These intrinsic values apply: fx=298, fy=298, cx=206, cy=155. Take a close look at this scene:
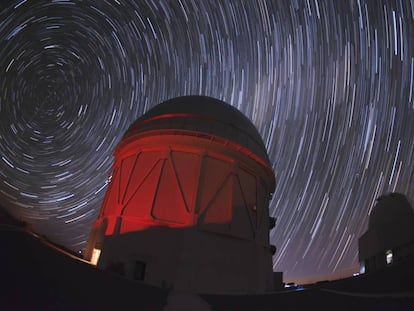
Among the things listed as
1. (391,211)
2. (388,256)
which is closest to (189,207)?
(388,256)

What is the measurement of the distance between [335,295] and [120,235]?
8871 millimetres

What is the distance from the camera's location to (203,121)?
14977 millimetres

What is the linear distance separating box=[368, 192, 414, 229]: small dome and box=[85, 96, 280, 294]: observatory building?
13.9m

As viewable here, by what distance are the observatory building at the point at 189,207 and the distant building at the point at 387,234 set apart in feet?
42.4

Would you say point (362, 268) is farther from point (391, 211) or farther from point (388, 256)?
point (391, 211)

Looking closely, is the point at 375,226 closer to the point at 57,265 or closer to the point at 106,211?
the point at 106,211

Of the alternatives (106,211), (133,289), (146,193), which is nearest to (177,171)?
(146,193)

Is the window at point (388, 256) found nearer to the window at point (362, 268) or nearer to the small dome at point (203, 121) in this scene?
the window at point (362, 268)

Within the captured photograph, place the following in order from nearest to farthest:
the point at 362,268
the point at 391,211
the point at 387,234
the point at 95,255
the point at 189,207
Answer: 1. the point at 189,207
2. the point at 95,255
3. the point at 387,234
4. the point at 391,211
5. the point at 362,268

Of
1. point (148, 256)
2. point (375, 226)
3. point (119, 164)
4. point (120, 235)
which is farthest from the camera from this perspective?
point (375, 226)

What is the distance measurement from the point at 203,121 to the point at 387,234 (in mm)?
18626

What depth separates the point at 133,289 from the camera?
6613 mm

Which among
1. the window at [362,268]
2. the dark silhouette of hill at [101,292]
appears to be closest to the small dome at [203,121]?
the dark silhouette of hill at [101,292]

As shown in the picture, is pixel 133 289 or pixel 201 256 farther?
pixel 201 256
